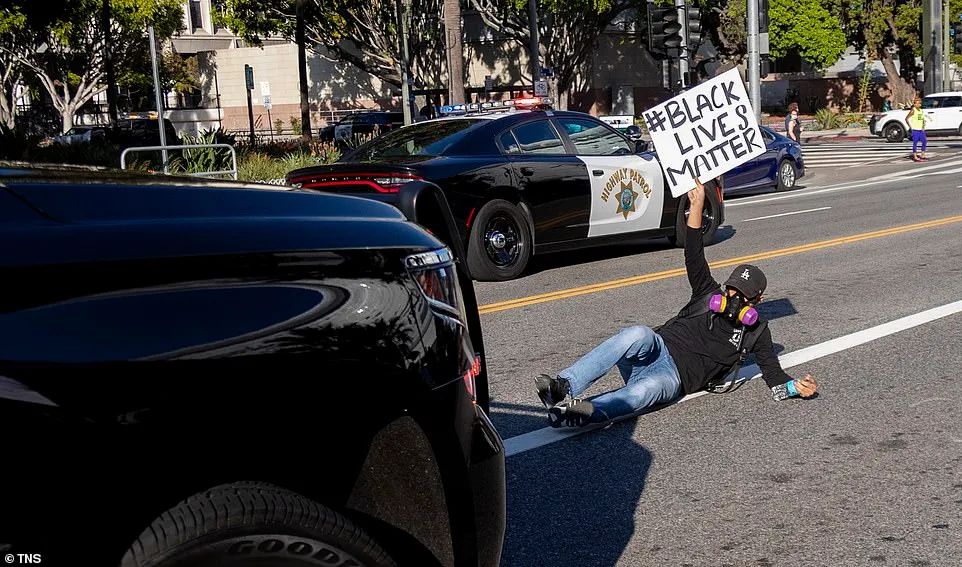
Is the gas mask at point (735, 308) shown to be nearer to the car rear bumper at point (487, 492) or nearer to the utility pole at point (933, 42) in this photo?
the car rear bumper at point (487, 492)

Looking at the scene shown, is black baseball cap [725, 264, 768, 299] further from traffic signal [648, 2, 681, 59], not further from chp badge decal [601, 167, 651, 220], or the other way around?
traffic signal [648, 2, 681, 59]

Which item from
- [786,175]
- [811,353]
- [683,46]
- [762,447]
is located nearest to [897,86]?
[786,175]

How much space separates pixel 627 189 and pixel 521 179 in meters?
1.48

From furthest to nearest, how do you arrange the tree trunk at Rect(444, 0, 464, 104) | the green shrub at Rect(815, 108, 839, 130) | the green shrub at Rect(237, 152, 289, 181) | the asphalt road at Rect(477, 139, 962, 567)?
the green shrub at Rect(815, 108, 839, 130), the tree trunk at Rect(444, 0, 464, 104), the green shrub at Rect(237, 152, 289, 181), the asphalt road at Rect(477, 139, 962, 567)

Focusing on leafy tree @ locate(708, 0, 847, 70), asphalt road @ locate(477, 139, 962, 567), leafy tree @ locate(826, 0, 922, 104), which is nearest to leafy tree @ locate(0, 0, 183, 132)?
leafy tree @ locate(708, 0, 847, 70)

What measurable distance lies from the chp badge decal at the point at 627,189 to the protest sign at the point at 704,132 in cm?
467

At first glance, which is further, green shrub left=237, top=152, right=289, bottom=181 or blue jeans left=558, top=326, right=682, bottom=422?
green shrub left=237, top=152, right=289, bottom=181

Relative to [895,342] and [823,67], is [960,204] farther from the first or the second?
[823,67]

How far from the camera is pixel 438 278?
115 inches

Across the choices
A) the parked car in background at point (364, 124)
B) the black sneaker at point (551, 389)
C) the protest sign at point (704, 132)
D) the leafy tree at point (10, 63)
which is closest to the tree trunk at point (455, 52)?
the parked car in background at point (364, 124)

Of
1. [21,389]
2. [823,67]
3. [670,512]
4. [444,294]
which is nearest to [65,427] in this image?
[21,389]

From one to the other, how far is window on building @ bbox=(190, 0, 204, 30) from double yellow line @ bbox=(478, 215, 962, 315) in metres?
62.2

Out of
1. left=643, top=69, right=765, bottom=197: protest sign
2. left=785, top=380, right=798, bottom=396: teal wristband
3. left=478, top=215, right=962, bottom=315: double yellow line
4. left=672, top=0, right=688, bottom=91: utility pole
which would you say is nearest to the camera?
left=785, top=380, right=798, bottom=396: teal wristband

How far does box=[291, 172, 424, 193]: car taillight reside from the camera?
33.3 ft
